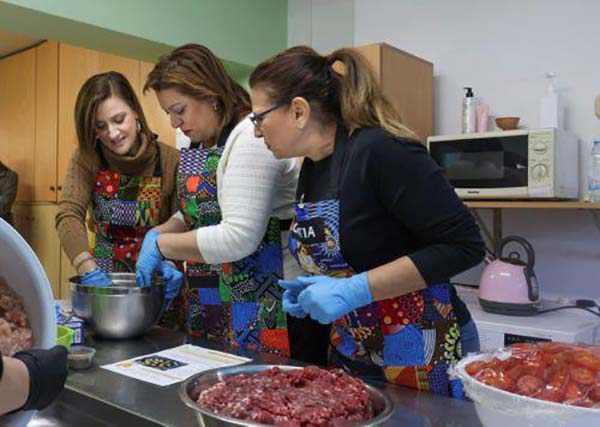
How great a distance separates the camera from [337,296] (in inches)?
41.4

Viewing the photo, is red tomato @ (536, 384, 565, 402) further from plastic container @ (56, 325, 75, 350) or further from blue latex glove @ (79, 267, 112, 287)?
blue latex glove @ (79, 267, 112, 287)

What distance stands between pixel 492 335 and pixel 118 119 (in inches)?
57.2

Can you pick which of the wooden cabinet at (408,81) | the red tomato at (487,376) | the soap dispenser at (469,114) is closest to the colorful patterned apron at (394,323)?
the red tomato at (487,376)

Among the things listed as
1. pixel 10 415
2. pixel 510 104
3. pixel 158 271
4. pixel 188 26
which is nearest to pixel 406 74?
pixel 510 104

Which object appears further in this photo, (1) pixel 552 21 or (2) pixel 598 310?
(1) pixel 552 21

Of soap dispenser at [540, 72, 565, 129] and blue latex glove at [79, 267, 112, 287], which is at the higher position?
soap dispenser at [540, 72, 565, 129]

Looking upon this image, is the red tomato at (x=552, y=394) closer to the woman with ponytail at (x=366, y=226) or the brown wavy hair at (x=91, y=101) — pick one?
the woman with ponytail at (x=366, y=226)

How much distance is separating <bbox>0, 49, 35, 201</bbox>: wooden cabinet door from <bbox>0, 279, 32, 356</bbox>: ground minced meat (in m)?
4.08

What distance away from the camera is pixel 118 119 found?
5.79ft

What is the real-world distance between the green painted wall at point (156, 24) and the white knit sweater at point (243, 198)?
4.62 ft

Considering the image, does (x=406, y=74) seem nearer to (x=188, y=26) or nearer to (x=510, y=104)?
(x=510, y=104)

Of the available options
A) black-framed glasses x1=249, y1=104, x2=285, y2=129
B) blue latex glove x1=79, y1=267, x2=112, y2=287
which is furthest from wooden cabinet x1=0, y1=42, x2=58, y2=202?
black-framed glasses x1=249, y1=104, x2=285, y2=129

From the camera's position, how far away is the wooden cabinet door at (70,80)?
393cm

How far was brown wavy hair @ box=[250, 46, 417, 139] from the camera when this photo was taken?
1.16 m
